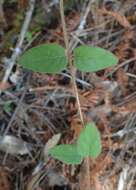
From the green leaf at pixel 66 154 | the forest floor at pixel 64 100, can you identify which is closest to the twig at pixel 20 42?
the forest floor at pixel 64 100

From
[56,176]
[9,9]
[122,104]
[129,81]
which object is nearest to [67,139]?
[56,176]

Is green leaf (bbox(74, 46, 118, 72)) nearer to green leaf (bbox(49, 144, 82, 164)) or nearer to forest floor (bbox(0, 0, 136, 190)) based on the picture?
green leaf (bbox(49, 144, 82, 164))

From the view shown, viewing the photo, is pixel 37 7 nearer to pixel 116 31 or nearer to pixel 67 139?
pixel 116 31

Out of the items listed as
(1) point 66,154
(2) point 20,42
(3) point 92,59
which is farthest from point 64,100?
→ (3) point 92,59

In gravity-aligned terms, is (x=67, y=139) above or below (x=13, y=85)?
below

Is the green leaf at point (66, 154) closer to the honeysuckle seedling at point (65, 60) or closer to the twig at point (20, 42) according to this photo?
the honeysuckle seedling at point (65, 60)

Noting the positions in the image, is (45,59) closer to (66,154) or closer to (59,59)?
(59,59)

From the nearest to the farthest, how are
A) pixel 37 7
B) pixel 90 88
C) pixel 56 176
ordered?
1. pixel 56 176
2. pixel 90 88
3. pixel 37 7

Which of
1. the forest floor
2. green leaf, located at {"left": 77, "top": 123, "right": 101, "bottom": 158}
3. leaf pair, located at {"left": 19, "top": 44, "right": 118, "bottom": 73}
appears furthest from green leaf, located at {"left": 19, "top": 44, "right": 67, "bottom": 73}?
the forest floor
